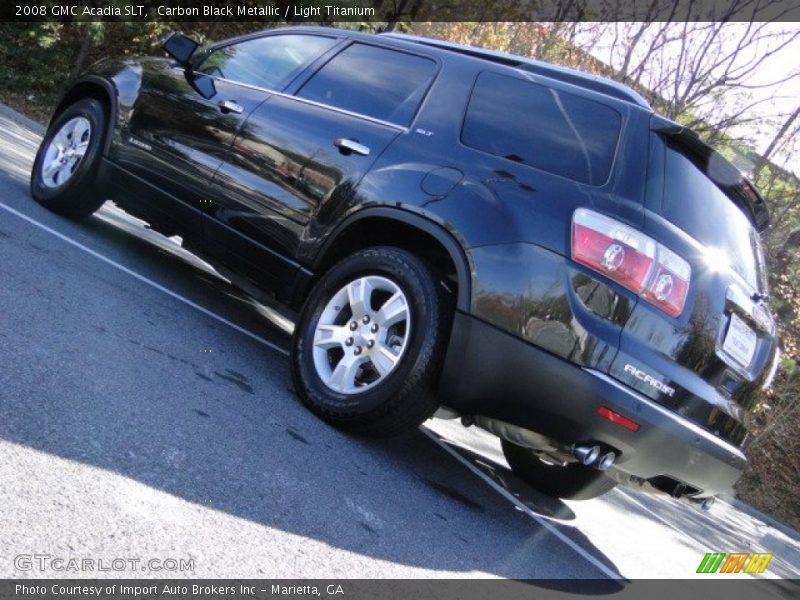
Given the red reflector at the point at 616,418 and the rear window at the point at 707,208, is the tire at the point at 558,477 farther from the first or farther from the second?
the rear window at the point at 707,208

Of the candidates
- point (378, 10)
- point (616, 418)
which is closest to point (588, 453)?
point (616, 418)

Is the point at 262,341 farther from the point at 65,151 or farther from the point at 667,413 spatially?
the point at 667,413

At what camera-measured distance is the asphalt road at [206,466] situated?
274 cm

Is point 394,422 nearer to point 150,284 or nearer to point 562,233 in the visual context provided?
point 562,233

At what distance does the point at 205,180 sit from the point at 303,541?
→ 2.99m

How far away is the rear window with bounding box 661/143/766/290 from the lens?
4008mm

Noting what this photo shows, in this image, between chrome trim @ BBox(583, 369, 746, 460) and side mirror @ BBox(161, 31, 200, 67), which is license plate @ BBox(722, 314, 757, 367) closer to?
chrome trim @ BBox(583, 369, 746, 460)

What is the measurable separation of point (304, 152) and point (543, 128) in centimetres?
137

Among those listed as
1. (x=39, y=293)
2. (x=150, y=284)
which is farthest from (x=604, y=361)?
(x=150, y=284)

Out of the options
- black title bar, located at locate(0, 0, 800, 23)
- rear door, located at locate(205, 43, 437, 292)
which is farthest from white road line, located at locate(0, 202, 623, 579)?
black title bar, located at locate(0, 0, 800, 23)

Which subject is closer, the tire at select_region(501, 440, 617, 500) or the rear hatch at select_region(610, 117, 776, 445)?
the rear hatch at select_region(610, 117, 776, 445)

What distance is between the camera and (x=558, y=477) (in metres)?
5.24

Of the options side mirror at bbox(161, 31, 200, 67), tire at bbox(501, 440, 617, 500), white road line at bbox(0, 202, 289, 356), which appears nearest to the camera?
tire at bbox(501, 440, 617, 500)

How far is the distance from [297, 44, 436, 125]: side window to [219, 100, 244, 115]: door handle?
0.42m
